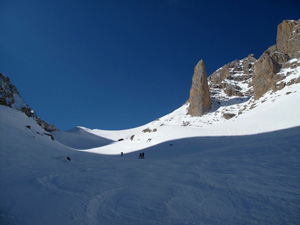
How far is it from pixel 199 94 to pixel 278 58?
3666 cm

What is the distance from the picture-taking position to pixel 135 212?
11.6 feet

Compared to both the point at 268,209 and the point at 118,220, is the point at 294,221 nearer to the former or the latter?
the point at 268,209

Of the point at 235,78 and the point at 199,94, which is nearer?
the point at 199,94

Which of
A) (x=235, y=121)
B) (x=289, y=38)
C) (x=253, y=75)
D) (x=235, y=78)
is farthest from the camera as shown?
(x=235, y=78)

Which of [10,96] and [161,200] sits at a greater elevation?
[10,96]

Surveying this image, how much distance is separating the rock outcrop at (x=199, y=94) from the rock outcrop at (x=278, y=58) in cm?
2388

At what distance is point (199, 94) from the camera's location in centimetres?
8738

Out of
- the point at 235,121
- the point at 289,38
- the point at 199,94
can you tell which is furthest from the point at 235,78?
the point at 235,121

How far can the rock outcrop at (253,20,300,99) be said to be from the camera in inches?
2542

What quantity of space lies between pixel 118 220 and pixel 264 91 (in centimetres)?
7857

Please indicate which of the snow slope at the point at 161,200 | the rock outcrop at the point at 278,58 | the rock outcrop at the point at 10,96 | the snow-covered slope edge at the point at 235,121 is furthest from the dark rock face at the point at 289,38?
the rock outcrop at the point at 10,96

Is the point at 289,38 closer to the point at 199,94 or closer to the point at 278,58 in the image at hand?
the point at 278,58

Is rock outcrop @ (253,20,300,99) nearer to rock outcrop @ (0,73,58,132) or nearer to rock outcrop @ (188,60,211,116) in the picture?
rock outcrop @ (188,60,211,116)

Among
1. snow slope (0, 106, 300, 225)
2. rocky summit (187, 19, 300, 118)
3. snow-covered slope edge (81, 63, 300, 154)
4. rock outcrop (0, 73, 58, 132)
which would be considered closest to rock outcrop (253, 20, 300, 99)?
rocky summit (187, 19, 300, 118)
